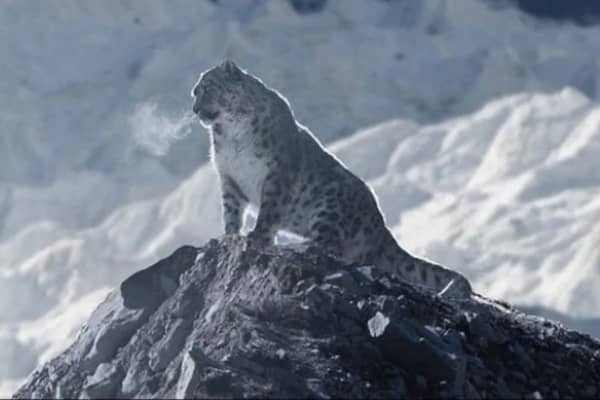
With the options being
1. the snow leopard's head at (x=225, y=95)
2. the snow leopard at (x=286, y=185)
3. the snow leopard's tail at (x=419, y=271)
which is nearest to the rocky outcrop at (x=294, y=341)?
the snow leopard's tail at (x=419, y=271)

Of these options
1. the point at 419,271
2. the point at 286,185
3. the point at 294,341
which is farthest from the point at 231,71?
the point at 294,341

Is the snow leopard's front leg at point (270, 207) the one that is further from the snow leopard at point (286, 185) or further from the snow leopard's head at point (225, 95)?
the snow leopard's head at point (225, 95)

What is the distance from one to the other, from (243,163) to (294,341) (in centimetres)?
521

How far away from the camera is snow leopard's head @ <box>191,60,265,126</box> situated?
24906 millimetres

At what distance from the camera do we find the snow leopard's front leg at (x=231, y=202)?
82.2 ft

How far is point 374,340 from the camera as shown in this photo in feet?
66.1

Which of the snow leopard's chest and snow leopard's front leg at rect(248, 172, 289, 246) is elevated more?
the snow leopard's chest

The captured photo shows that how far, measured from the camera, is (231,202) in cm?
2508

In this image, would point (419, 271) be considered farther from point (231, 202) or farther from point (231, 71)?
point (231, 71)

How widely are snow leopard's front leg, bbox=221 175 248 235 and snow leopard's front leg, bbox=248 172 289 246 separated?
2.29 ft

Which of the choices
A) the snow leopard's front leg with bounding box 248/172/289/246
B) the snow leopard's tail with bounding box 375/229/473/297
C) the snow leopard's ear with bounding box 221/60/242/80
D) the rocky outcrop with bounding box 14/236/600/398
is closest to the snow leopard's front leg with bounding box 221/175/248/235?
the snow leopard's front leg with bounding box 248/172/289/246

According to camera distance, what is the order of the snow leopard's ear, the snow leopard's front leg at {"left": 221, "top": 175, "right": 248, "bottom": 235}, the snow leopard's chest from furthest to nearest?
the snow leopard's ear < the snow leopard's front leg at {"left": 221, "top": 175, "right": 248, "bottom": 235} < the snow leopard's chest

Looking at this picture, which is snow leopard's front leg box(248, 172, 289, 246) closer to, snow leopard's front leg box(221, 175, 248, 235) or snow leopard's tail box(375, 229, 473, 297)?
snow leopard's front leg box(221, 175, 248, 235)

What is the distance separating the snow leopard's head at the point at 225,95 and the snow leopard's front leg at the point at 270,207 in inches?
43.2
